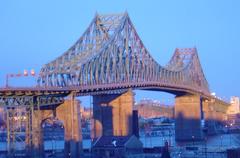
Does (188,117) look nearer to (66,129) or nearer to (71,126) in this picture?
(66,129)

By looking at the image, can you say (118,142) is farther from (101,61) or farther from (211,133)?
(211,133)

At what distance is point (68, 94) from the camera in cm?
7006

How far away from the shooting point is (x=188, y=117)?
4532 inches

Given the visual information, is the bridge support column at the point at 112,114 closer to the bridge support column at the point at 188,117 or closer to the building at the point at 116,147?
the building at the point at 116,147

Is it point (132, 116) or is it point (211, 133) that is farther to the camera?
point (211, 133)

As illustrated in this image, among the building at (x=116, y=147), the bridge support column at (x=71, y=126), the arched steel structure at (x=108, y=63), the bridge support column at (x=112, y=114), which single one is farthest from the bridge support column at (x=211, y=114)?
the bridge support column at (x=71, y=126)

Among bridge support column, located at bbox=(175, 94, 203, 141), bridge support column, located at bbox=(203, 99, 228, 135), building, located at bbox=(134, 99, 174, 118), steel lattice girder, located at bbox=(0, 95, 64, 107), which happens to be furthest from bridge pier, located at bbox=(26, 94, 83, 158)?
building, located at bbox=(134, 99, 174, 118)

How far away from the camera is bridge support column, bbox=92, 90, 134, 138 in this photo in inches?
3263

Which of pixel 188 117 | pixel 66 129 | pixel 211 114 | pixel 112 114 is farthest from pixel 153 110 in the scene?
pixel 66 129

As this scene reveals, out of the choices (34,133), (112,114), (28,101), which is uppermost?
(28,101)

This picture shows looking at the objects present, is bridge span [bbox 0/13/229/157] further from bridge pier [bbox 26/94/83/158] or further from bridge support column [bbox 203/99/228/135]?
bridge support column [bbox 203/99/228/135]

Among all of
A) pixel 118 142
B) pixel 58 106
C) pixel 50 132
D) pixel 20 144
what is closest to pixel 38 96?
pixel 58 106

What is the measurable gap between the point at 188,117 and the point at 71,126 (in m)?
49.4

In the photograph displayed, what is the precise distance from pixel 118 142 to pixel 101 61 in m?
12.9
